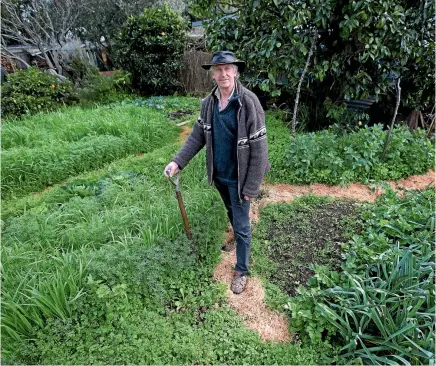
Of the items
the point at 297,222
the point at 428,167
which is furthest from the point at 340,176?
the point at 428,167

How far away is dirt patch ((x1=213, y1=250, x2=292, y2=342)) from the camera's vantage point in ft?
7.32

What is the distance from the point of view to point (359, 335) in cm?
199

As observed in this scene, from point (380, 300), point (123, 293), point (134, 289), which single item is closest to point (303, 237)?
point (380, 300)

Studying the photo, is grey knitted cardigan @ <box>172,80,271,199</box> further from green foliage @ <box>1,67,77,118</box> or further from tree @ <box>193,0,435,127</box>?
green foliage @ <box>1,67,77,118</box>

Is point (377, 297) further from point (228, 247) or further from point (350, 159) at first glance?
point (350, 159)

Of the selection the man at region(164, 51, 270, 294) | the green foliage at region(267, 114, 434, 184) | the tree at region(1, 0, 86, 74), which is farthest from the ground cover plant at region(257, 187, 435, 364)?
the tree at region(1, 0, 86, 74)

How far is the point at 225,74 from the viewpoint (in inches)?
80.0

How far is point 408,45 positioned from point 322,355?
4.21 metres

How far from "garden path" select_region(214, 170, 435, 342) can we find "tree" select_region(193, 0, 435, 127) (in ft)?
4.95

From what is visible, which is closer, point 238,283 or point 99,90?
point 238,283

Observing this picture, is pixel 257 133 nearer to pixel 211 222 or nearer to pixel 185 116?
pixel 211 222

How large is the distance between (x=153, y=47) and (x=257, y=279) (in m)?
7.55

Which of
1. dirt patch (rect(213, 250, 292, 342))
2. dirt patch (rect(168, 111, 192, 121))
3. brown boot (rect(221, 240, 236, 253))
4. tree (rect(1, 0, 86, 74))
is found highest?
tree (rect(1, 0, 86, 74))

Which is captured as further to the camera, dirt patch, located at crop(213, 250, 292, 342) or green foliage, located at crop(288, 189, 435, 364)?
dirt patch, located at crop(213, 250, 292, 342)
